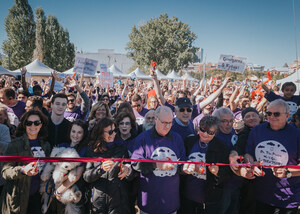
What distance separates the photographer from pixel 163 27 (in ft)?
126

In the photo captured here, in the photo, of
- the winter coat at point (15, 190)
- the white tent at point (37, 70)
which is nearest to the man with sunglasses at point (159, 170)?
the winter coat at point (15, 190)

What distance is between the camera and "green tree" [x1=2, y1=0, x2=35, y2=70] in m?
34.1

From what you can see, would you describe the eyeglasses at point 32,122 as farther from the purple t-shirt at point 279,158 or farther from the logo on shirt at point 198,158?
the purple t-shirt at point 279,158

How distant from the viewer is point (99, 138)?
246cm

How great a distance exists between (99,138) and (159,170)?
0.85 meters

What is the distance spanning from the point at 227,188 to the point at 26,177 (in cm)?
258

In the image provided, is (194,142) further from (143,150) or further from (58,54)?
(58,54)

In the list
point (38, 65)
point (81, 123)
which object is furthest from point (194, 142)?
point (38, 65)

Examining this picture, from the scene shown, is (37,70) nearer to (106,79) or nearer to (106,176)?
(106,79)

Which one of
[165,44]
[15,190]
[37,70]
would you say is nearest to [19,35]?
[37,70]

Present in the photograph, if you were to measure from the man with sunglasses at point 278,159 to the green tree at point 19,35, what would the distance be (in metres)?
40.5

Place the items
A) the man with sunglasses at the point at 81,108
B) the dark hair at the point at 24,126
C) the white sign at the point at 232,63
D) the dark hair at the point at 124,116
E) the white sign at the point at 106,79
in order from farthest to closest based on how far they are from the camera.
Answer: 1. the white sign at the point at 106,79
2. the white sign at the point at 232,63
3. the man with sunglasses at the point at 81,108
4. the dark hair at the point at 124,116
5. the dark hair at the point at 24,126

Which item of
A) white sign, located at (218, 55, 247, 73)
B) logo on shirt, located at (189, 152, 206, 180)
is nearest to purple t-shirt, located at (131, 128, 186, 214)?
logo on shirt, located at (189, 152, 206, 180)

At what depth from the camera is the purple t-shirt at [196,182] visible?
2.47 m
